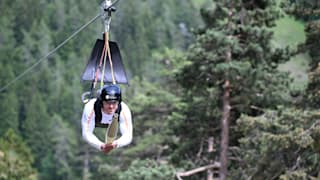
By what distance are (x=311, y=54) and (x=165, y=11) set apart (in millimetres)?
105443

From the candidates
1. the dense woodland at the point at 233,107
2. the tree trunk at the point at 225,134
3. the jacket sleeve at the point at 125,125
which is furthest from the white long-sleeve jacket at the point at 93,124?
the tree trunk at the point at 225,134

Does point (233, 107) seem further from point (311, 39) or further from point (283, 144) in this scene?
point (283, 144)

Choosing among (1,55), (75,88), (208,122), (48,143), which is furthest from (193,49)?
(1,55)

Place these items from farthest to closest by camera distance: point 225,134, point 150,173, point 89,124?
point 225,134 → point 150,173 → point 89,124

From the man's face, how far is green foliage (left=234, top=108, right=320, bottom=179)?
590cm

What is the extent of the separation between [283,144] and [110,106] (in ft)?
20.9

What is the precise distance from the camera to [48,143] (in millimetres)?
70625

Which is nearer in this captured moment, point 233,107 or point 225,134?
point 225,134

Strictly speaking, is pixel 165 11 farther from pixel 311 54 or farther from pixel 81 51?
pixel 311 54

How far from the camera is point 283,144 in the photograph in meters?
12.5

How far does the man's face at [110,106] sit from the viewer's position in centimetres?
675

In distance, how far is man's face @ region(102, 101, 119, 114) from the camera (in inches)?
266

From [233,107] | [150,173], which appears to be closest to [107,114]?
[150,173]

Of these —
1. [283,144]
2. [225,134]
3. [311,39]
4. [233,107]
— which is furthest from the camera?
[233,107]
